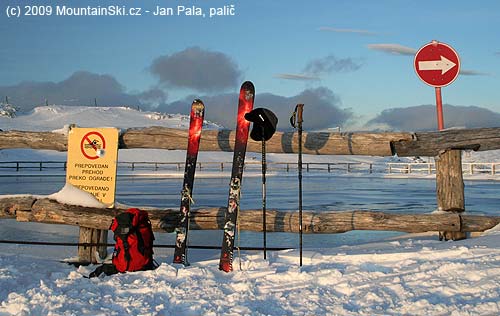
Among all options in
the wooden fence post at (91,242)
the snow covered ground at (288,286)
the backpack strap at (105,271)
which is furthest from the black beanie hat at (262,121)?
the wooden fence post at (91,242)

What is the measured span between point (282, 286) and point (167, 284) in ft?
3.34

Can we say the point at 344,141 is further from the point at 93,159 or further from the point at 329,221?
the point at 93,159

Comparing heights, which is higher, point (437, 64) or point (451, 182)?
point (437, 64)

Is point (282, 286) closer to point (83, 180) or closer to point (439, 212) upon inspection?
point (439, 212)

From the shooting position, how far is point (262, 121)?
18.1ft

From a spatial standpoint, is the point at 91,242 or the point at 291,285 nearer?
the point at 291,285

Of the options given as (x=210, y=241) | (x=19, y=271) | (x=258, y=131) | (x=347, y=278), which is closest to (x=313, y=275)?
(x=347, y=278)

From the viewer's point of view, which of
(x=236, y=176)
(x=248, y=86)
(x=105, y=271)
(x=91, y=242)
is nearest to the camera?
(x=105, y=271)

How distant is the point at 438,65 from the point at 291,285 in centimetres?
383

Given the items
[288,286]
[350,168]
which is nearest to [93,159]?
[288,286]

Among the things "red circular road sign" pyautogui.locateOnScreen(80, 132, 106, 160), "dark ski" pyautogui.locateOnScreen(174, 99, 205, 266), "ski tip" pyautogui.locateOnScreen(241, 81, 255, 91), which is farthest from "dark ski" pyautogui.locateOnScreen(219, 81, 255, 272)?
"red circular road sign" pyautogui.locateOnScreen(80, 132, 106, 160)

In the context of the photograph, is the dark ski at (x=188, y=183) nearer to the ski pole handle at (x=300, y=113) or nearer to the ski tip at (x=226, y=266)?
the ski tip at (x=226, y=266)

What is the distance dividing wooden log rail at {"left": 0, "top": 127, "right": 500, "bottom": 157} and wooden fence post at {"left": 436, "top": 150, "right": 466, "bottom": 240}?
0.12 metres

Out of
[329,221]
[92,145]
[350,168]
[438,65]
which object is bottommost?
[329,221]
